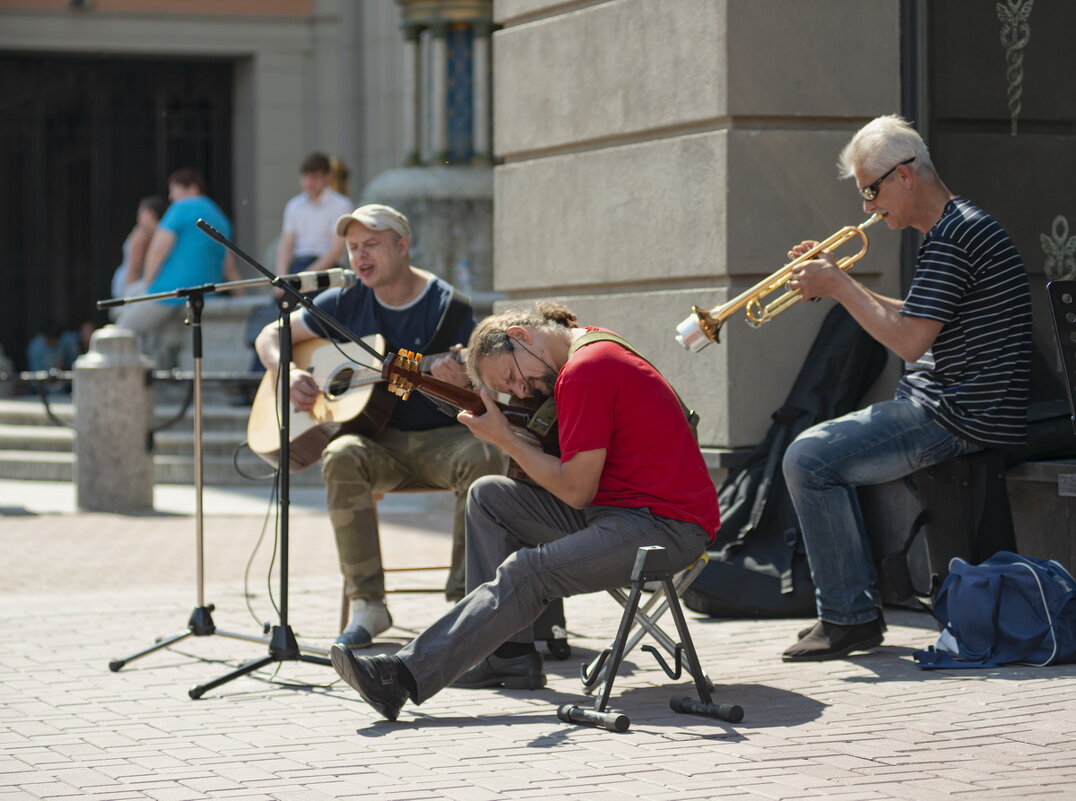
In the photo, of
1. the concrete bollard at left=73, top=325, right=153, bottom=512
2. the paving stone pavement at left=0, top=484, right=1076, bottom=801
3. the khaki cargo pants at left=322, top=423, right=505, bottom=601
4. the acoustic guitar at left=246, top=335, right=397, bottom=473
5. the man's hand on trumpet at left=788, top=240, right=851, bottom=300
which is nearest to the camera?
the paving stone pavement at left=0, top=484, right=1076, bottom=801

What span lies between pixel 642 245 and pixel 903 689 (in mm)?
3029

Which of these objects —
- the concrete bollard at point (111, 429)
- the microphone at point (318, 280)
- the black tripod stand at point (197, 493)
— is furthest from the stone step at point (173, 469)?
the microphone at point (318, 280)

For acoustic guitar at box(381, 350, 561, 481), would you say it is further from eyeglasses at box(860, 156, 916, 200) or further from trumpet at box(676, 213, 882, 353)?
eyeglasses at box(860, 156, 916, 200)

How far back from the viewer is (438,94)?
49.6 feet

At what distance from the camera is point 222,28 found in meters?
21.4

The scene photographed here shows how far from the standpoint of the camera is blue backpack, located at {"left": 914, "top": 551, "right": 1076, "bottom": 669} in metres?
5.89

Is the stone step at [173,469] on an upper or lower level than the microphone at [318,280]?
lower

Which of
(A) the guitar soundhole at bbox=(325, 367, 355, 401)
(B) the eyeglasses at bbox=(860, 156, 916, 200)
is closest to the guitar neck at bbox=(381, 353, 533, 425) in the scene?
(A) the guitar soundhole at bbox=(325, 367, 355, 401)

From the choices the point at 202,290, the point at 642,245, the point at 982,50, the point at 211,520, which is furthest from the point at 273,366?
the point at 211,520

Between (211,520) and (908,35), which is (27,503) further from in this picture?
(908,35)

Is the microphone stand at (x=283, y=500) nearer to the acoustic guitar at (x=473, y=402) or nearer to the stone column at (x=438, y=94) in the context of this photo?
the acoustic guitar at (x=473, y=402)

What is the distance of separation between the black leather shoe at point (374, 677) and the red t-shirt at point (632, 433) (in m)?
0.81

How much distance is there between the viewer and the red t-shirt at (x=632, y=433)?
5.30 metres

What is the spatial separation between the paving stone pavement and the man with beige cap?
313 millimetres
